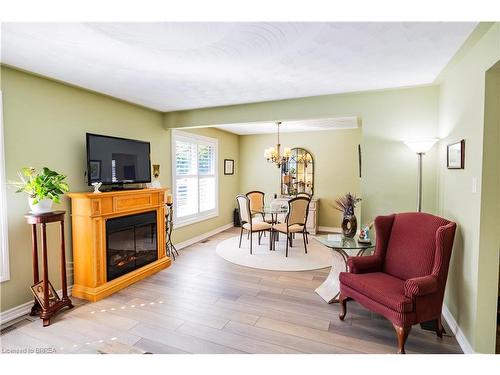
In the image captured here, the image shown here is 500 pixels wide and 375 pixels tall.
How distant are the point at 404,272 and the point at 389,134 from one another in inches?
64.6

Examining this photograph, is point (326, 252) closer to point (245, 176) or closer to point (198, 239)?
point (198, 239)

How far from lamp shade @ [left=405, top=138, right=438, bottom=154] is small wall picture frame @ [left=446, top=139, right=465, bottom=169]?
183 mm

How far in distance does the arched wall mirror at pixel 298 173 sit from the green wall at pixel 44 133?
3921 mm

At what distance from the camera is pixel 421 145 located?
9.12 feet

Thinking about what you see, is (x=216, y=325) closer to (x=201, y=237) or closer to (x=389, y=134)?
(x=389, y=134)

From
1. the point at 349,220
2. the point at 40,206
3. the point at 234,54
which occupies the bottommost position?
the point at 349,220

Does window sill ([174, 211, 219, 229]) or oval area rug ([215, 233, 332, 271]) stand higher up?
window sill ([174, 211, 219, 229])

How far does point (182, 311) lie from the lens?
2.69 meters

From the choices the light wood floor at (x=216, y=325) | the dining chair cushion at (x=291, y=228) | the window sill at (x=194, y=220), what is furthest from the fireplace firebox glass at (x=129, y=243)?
the dining chair cushion at (x=291, y=228)

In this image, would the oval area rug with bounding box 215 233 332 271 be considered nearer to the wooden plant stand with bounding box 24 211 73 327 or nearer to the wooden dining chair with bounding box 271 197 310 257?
the wooden dining chair with bounding box 271 197 310 257

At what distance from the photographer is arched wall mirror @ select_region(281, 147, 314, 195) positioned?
6484 mm

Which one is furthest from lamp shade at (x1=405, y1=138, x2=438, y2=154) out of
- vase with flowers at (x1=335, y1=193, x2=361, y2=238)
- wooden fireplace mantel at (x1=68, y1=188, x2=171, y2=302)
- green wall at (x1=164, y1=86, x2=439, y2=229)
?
wooden fireplace mantel at (x1=68, y1=188, x2=171, y2=302)

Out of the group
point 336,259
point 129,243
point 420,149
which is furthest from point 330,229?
point 129,243
